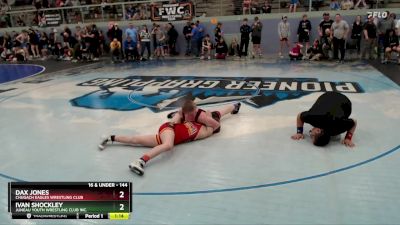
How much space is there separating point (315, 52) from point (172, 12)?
632 cm

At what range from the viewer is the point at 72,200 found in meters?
2.56

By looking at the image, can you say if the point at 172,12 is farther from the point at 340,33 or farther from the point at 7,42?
the point at 7,42

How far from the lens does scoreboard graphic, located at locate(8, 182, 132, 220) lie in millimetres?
2559

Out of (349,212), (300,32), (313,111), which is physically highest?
(300,32)

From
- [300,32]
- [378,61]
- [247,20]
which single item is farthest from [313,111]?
[247,20]


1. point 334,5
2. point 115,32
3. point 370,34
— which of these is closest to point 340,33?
point 370,34

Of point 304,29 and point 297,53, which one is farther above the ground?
point 304,29

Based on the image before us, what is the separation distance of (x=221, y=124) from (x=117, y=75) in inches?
242

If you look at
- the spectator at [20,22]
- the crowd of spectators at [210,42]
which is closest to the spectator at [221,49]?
the crowd of spectators at [210,42]

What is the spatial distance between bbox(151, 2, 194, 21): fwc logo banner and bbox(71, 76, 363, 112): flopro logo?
613 centimetres

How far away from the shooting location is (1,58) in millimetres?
18328

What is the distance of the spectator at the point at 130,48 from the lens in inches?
567

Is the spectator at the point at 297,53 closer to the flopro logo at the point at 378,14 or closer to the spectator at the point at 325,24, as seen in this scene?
the spectator at the point at 325,24

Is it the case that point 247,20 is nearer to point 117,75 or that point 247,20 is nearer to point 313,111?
point 117,75
